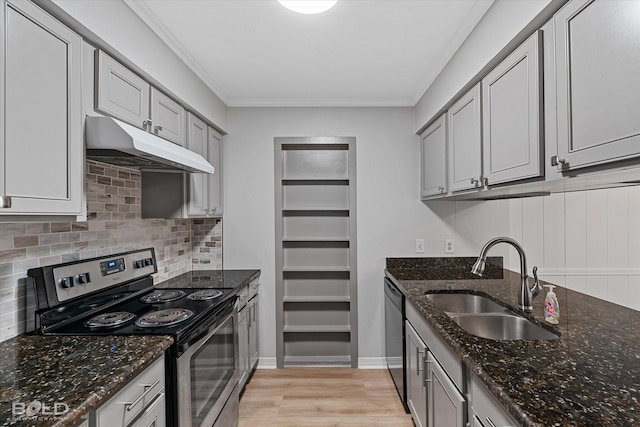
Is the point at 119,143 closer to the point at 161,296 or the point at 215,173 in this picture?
the point at 161,296

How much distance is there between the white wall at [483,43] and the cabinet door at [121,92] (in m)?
1.77

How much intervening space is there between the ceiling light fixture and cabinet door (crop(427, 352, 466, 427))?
1.77 metres

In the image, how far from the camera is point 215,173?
3148 millimetres

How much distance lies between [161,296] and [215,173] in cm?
122

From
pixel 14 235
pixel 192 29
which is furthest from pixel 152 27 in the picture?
pixel 14 235

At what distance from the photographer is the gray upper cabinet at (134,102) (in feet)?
5.27

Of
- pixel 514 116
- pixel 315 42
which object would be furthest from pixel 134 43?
pixel 514 116

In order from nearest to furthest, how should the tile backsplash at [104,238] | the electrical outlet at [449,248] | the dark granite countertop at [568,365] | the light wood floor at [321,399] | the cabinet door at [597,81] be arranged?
the dark granite countertop at [568,365] → the cabinet door at [597,81] → the tile backsplash at [104,238] → the light wood floor at [321,399] → the electrical outlet at [449,248]

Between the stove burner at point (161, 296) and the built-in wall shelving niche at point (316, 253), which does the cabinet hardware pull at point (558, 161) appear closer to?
the stove burner at point (161, 296)

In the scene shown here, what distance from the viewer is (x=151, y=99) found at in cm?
203

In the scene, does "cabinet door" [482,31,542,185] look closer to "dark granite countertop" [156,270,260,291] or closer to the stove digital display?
"dark granite countertop" [156,270,260,291]

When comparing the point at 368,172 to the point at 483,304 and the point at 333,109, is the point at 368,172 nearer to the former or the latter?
the point at 333,109

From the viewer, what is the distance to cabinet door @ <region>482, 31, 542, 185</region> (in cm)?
146

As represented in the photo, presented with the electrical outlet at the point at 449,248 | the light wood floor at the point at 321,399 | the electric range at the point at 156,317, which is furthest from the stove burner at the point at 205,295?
the electrical outlet at the point at 449,248
